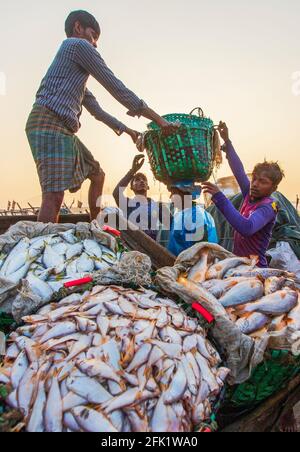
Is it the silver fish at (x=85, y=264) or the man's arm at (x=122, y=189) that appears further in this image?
the man's arm at (x=122, y=189)

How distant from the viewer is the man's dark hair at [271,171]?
3797 millimetres

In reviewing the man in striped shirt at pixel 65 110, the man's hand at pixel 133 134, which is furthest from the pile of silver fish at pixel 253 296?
the man's hand at pixel 133 134

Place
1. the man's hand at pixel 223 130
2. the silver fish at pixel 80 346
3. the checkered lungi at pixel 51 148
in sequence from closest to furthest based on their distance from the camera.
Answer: the silver fish at pixel 80 346, the checkered lungi at pixel 51 148, the man's hand at pixel 223 130

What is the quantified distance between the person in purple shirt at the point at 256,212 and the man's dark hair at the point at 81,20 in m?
1.73

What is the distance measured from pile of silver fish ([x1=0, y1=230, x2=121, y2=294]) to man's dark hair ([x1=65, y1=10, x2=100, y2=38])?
6.38 ft

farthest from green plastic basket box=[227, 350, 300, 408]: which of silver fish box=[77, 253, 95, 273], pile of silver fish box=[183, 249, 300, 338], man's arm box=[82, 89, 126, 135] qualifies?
man's arm box=[82, 89, 126, 135]

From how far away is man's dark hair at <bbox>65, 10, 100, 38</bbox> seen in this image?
3.68m

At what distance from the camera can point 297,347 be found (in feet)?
7.18

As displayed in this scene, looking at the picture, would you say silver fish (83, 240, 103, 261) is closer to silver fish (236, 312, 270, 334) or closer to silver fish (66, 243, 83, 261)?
silver fish (66, 243, 83, 261)

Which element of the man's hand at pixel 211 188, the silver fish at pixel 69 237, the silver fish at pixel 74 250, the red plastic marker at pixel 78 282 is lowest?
the red plastic marker at pixel 78 282

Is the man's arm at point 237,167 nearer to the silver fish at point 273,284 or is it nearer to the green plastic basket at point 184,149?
the green plastic basket at point 184,149

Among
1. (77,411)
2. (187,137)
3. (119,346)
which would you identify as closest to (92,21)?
(187,137)

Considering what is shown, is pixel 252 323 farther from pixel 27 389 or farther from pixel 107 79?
pixel 107 79
